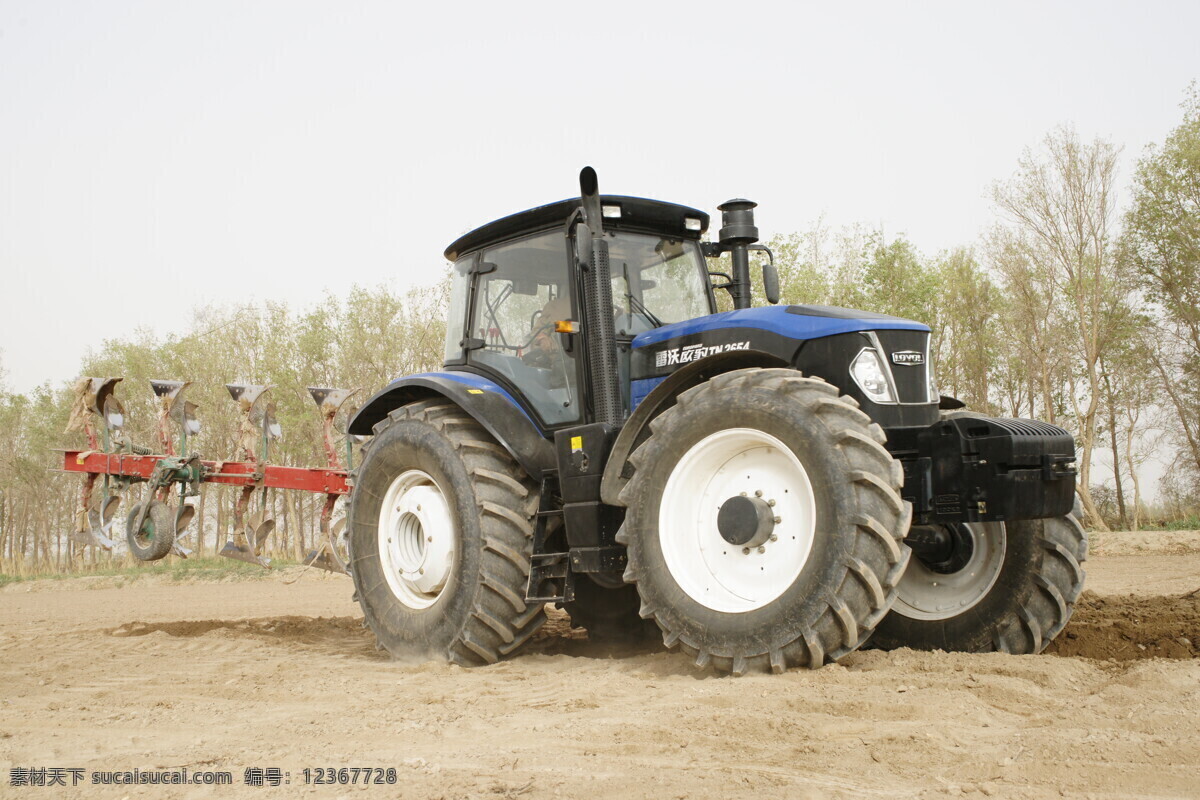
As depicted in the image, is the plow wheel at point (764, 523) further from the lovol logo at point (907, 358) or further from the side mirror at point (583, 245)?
the side mirror at point (583, 245)

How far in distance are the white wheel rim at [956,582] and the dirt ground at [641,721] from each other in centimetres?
47

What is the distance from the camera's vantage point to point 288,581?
15656 millimetres

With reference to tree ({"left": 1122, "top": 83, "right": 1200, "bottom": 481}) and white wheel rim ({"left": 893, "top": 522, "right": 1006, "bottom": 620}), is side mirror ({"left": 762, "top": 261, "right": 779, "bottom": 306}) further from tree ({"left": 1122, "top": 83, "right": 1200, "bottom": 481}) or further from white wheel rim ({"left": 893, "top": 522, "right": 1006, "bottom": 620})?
tree ({"left": 1122, "top": 83, "right": 1200, "bottom": 481})

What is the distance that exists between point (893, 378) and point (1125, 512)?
22.0 m

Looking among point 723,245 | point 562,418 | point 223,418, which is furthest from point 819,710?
point 223,418

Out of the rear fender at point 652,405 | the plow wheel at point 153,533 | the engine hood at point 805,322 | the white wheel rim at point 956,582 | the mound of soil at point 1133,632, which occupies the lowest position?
the mound of soil at point 1133,632

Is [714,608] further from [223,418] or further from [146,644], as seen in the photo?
[223,418]

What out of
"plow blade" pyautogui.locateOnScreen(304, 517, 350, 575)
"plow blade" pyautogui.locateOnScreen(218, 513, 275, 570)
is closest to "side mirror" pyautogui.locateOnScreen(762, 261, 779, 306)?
"plow blade" pyautogui.locateOnScreen(304, 517, 350, 575)

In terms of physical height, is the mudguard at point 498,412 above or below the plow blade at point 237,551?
above

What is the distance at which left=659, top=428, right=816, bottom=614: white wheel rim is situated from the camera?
441 centimetres

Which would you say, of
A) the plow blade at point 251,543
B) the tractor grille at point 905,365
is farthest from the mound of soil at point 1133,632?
the plow blade at point 251,543

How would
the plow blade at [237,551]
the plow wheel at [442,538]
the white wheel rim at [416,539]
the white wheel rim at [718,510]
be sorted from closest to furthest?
the white wheel rim at [718,510], the plow wheel at [442,538], the white wheel rim at [416,539], the plow blade at [237,551]

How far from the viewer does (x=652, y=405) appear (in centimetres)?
505

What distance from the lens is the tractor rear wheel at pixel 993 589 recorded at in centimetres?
511
